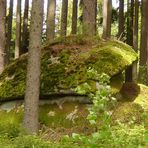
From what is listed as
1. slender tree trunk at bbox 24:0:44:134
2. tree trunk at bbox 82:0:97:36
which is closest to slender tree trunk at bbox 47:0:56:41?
tree trunk at bbox 82:0:97:36

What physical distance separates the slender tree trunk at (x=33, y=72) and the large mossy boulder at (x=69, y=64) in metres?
1.28

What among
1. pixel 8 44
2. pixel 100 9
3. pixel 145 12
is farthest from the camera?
pixel 100 9

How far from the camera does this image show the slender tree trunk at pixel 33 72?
9.90 m

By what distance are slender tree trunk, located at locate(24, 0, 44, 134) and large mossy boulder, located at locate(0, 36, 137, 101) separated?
4.20 feet

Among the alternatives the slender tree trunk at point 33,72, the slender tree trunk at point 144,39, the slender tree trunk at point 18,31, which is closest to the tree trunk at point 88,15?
the slender tree trunk at point 33,72

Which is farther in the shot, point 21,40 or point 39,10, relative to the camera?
point 21,40

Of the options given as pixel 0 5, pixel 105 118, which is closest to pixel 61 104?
pixel 0 5

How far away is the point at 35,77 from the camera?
9914 mm

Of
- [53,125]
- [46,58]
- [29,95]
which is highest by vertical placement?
[46,58]

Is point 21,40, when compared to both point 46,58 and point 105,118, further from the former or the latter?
point 105,118

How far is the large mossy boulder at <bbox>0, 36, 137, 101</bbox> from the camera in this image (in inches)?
438

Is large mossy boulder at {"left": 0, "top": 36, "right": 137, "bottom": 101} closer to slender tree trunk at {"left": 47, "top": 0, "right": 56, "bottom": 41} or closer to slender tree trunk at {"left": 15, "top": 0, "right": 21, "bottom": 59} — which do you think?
slender tree trunk at {"left": 47, "top": 0, "right": 56, "bottom": 41}

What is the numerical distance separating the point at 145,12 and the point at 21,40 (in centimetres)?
991

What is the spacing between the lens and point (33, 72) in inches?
390
